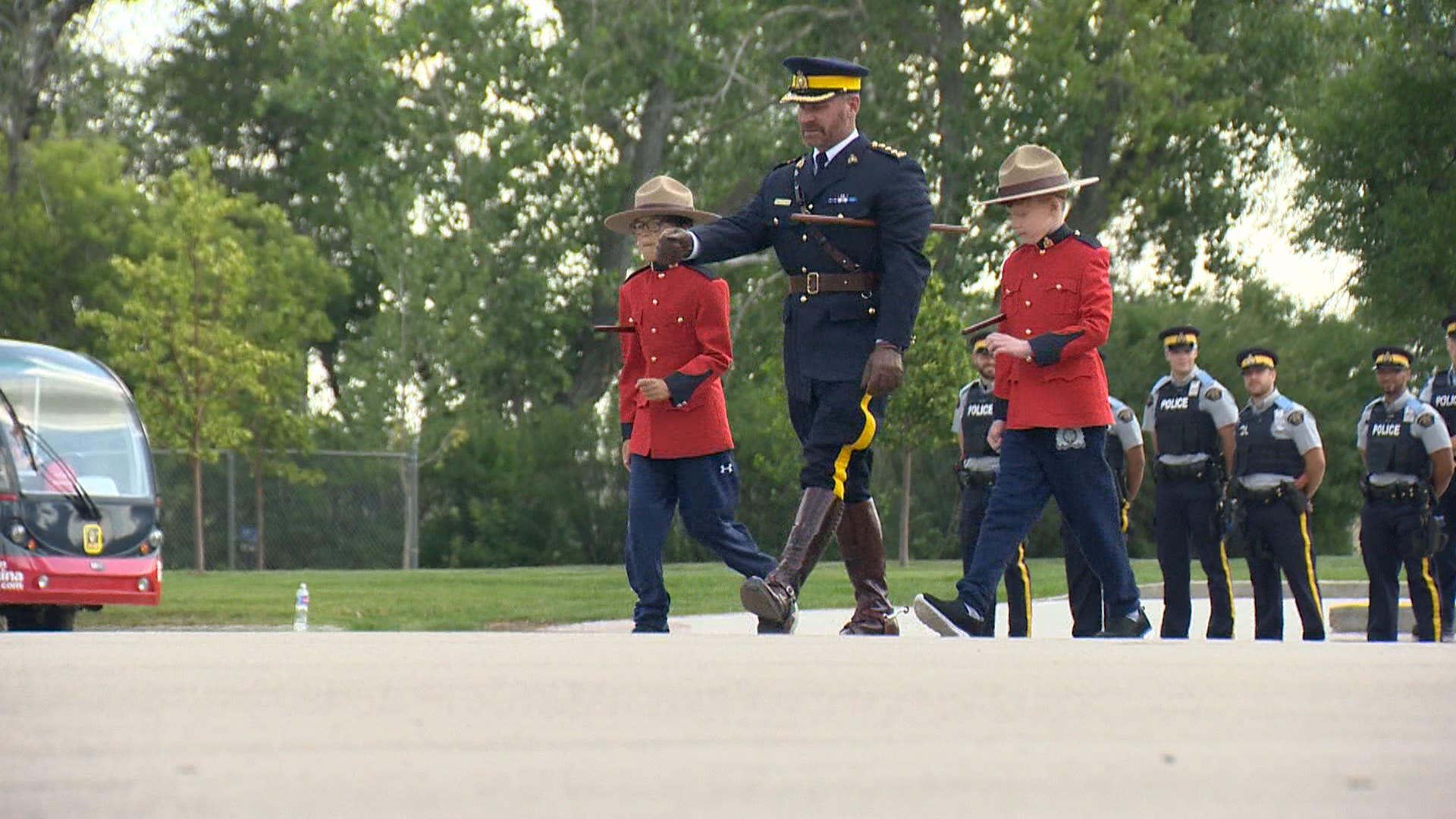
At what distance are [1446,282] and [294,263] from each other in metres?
22.7

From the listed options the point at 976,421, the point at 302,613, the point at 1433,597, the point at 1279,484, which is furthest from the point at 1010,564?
the point at 302,613

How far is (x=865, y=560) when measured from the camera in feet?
29.9

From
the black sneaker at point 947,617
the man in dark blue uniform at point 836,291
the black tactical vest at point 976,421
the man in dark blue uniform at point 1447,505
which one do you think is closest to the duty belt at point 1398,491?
the man in dark blue uniform at point 1447,505

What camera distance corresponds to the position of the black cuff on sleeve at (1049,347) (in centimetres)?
882

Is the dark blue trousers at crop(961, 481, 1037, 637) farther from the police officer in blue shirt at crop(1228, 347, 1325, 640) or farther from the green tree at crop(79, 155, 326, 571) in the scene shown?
the green tree at crop(79, 155, 326, 571)

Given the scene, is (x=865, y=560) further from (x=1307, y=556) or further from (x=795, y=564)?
(x=1307, y=556)

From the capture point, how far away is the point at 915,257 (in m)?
8.76

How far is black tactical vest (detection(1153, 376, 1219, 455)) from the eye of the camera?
547 inches

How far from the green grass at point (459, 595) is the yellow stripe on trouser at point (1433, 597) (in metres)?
5.75

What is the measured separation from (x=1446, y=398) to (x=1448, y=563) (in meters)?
1.05

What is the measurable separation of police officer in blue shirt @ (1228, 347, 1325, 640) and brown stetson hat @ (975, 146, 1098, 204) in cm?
505

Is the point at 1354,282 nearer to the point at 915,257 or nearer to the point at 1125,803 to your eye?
the point at 915,257

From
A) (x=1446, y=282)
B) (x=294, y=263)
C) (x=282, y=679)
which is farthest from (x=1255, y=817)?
(x=294, y=263)

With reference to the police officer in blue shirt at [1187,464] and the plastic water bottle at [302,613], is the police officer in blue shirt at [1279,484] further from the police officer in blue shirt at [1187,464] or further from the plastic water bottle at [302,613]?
the plastic water bottle at [302,613]
